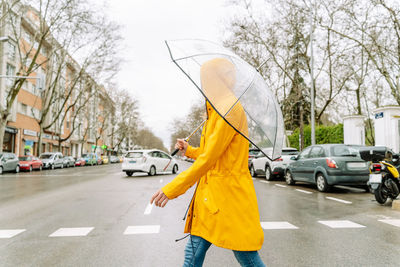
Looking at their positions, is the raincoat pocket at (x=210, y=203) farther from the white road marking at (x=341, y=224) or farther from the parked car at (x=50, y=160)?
the parked car at (x=50, y=160)

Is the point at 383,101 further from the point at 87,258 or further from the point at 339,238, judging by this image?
the point at 87,258

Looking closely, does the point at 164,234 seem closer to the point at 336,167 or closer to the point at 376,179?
the point at 376,179

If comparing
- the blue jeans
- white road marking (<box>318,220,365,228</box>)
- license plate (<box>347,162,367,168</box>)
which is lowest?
white road marking (<box>318,220,365,228</box>)

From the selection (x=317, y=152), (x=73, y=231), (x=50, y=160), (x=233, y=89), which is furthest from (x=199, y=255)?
(x=50, y=160)

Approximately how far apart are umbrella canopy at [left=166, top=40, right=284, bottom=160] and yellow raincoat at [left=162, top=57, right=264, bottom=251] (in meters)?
0.01

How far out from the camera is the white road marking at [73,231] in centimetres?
526

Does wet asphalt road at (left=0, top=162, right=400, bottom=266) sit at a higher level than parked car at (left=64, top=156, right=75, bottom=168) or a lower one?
lower

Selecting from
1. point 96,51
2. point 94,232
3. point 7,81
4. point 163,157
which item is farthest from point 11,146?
point 94,232

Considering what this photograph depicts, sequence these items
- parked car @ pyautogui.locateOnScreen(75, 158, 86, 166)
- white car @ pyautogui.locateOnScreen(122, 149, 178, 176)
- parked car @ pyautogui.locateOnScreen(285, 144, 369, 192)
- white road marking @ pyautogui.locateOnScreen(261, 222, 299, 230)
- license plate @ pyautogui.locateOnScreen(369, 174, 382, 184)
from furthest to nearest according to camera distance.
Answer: parked car @ pyautogui.locateOnScreen(75, 158, 86, 166) → white car @ pyautogui.locateOnScreen(122, 149, 178, 176) → parked car @ pyautogui.locateOnScreen(285, 144, 369, 192) → license plate @ pyautogui.locateOnScreen(369, 174, 382, 184) → white road marking @ pyautogui.locateOnScreen(261, 222, 299, 230)

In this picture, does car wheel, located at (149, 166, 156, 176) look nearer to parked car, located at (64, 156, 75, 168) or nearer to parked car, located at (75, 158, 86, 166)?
parked car, located at (64, 156, 75, 168)

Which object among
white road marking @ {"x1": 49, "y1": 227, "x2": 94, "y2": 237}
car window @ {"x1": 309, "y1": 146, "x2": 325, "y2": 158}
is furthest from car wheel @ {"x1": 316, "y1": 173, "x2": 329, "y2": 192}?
white road marking @ {"x1": 49, "y1": 227, "x2": 94, "y2": 237}

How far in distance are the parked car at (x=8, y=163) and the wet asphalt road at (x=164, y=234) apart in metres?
15.9

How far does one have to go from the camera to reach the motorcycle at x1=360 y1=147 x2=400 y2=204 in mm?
7850

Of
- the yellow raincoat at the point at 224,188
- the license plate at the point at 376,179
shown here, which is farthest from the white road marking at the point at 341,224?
the yellow raincoat at the point at 224,188
